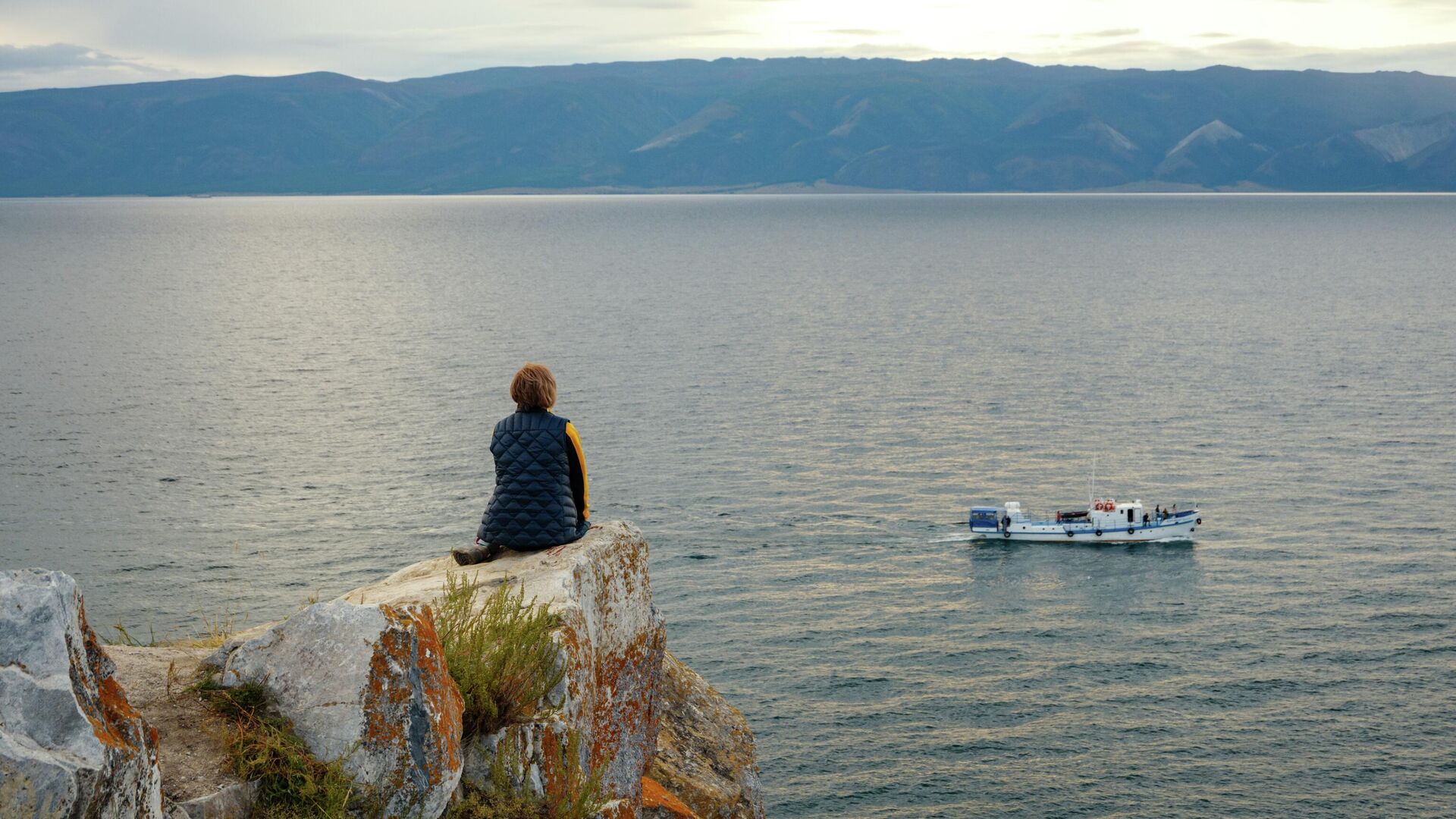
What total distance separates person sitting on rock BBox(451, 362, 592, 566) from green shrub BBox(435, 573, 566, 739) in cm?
158

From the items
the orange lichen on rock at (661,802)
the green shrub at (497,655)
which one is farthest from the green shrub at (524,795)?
the orange lichen on rock at (661,802)

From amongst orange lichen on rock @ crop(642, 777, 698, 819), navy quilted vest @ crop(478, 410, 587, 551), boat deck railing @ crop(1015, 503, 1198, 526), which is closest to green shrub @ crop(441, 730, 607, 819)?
navy quilted vest @ crop(478, 410, 587, 551)

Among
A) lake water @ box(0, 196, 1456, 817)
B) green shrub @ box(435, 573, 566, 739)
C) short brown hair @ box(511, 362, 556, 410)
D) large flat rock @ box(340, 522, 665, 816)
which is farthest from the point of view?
lake water @ box(0, 196, 1456, 817)

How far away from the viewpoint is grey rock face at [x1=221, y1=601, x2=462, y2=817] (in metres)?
8.08

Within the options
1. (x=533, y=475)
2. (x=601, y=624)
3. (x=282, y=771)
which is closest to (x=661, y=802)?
(x=601, y=624)

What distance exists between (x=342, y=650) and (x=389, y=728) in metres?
0.63

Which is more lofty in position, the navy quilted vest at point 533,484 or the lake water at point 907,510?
the navy quilted vest at point 533,484

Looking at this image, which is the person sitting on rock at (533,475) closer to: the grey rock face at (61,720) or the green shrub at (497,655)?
the green shrub at (497,655)

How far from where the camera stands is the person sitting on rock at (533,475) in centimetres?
1189

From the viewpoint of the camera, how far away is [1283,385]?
84125 mm

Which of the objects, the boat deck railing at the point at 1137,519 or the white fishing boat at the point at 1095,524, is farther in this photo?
the boat deck railing at the point at 1137,519

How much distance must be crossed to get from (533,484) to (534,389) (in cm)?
96

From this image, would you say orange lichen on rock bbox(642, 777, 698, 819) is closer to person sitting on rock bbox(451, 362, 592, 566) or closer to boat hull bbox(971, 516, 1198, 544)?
person sitting on rock bbox(451, 362, 592, 566)

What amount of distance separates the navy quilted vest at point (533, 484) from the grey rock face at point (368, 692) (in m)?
3.46
